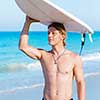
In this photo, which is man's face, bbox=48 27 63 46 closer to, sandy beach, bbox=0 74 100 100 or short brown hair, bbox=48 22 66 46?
short brown hair, bbox=48 22 66 46

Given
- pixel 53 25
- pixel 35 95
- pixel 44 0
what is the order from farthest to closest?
pixel 35 95 → pixel 53 25 → pixel 44 0

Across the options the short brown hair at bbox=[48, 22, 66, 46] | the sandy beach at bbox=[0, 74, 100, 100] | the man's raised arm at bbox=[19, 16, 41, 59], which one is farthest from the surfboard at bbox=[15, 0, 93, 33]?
the sandy beach at bbox=[0, 74, 100, 100]

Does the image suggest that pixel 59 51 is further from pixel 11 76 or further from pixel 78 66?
pixel 11 76

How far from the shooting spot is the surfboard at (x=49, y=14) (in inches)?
169

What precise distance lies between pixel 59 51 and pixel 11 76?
919 cm

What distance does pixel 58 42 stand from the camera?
455 centimetres

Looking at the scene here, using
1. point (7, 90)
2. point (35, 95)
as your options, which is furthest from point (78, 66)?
point (7, 90)

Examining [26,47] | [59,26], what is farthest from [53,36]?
[26,47]

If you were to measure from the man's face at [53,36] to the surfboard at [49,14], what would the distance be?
0.10 m

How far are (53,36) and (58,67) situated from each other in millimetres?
316

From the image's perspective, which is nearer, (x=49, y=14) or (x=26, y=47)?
(x=49, y=14)

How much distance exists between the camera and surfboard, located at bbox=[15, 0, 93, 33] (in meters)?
4.29

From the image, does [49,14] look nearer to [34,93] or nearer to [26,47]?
[26,47]

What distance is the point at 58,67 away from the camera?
15.0 ft
